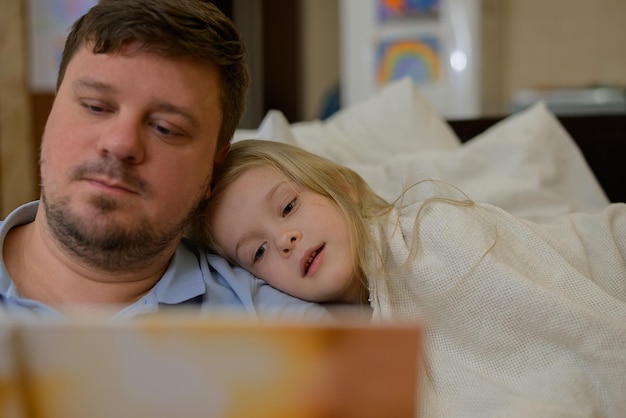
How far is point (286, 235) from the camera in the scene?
3.64 feet

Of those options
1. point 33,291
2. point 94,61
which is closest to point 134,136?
point 94,61

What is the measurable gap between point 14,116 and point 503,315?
354 centimetres

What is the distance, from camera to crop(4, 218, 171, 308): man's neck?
104 centimetres

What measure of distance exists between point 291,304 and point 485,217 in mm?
310

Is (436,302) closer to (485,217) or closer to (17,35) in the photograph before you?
(485,217)

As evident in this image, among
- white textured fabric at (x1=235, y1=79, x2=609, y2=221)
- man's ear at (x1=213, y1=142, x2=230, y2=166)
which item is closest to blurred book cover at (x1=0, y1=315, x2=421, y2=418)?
man's ear at (x1=213, y1=142, x2=230, y2=166)

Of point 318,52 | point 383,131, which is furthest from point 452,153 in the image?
point 318,52

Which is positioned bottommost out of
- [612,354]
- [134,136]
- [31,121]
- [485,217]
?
[31,121]

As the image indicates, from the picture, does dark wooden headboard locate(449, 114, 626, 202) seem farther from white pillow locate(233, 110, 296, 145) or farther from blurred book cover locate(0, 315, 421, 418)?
blurred book cover locate(0, 315, 421, 418)

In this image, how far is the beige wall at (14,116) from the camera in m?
3.90

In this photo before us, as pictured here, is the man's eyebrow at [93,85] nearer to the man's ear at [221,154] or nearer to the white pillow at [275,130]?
the man's ear at [221,154]

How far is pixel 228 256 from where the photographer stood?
1.20 meters

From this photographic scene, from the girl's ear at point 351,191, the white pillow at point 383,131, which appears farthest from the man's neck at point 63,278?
the white pillow at point 383,131

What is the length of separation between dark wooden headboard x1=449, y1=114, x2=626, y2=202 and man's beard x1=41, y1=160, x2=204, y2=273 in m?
1.20
